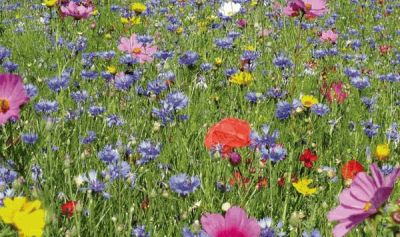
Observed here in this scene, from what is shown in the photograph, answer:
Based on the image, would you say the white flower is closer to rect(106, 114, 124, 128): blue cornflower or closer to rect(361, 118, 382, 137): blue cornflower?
rect(361, 118, 382, 137): blue cornflower

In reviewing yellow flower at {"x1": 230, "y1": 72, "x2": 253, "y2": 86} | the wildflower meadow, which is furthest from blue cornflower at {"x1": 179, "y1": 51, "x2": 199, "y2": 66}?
yellow flower at {"x1": 230, "y1": 72, "x2": 253, "y2": 86}

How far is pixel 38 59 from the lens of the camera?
8.89 ft

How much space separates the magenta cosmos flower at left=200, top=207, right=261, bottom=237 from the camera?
810mm

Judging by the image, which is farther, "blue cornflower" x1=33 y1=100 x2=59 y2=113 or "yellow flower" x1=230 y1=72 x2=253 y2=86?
"yellow flower" x1=230 y1=72 x2=253 y2=86

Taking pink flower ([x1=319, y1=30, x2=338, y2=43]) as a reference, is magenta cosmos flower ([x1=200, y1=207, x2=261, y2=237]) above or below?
above

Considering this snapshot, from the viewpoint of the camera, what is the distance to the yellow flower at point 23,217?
2.50ft

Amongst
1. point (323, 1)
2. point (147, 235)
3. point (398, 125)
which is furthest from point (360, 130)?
point (147, 235)

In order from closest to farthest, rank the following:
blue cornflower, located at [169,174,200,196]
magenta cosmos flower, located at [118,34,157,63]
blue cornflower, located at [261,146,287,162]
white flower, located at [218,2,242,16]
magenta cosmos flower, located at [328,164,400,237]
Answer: magenta cosmos flower, located at [328,164,400,237]
blue cornflower, located at [169,174,200,196]
blue cornflower, located at [261,146,287,162]
magenta cosmos flower, located at [118,34,157,63]
white flower, located at [218,2,242,16]

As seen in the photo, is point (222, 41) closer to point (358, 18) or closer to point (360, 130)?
point (360, 130)

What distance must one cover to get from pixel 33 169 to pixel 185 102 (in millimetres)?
544

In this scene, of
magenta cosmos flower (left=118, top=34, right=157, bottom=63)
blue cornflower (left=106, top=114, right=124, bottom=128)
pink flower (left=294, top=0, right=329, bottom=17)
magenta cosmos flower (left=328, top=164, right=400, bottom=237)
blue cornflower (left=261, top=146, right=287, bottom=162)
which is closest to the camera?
magenta cosmos flower (left=328, top=164, right=400, bottom=237)

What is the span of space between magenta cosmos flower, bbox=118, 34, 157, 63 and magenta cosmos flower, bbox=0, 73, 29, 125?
47.9 inches

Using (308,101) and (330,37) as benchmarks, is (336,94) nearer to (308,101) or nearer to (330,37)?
(308,101)

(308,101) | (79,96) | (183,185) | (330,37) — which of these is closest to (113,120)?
(79,96)
